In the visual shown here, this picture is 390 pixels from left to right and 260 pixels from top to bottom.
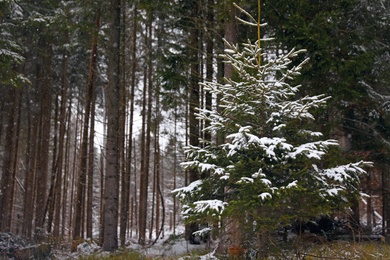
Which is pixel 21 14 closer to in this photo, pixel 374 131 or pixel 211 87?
pixel 211 87

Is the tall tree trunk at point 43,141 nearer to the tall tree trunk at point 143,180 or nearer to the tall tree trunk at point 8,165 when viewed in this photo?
the tall tree trunk at point 8,165

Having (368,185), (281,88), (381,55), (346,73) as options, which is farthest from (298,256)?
(381,55)

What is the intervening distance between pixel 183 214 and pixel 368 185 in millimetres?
9108

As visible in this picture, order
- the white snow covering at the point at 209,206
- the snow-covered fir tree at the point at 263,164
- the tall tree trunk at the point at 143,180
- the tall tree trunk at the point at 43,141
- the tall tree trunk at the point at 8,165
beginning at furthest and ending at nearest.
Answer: the tall tree trunk at the point at 143,180
the tall tree trunk at the point at 8,165
the tall tree trunk at the point at 43,141
the snow-covered fir tree at the point at 263,164
the white snow covering at the point at 209,206

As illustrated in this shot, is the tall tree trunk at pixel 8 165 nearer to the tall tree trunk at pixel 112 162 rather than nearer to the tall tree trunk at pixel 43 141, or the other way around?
the tall tree trunk at pixel 43 141

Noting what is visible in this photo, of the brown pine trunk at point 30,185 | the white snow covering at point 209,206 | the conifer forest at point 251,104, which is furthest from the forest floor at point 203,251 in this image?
the brown pine trunk at point 30,185

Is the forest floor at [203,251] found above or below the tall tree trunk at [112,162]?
below

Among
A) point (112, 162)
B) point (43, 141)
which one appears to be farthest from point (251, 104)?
point (43, 141)

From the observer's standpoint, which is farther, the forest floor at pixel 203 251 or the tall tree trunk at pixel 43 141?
the tall tree trunk at pixel 43 141

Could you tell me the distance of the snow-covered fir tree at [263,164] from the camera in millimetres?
5184

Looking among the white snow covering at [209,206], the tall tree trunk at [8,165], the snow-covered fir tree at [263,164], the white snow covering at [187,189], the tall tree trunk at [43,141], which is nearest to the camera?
the white snow covering at [209,206]

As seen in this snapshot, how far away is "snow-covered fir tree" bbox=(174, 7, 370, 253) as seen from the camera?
5.18 m

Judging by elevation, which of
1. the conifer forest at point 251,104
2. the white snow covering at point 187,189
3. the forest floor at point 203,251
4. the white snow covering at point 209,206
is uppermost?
the conifer forest at point 251,104

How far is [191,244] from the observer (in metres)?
12.2
